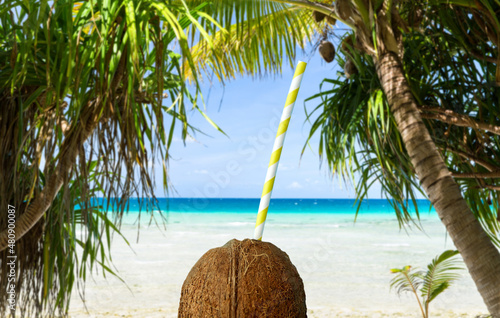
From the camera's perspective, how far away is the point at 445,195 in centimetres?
213

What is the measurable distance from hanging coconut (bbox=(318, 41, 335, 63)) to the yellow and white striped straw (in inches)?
82.5

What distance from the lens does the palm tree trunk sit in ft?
6.70

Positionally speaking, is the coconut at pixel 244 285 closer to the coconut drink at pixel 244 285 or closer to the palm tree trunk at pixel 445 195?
the coconut drink at pixel 244 285

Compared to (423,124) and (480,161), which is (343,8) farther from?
(480,161)

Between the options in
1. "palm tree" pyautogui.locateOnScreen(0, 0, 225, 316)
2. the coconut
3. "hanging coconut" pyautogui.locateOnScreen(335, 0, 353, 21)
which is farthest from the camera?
"hanging coconut" pyautogui.locateOnScreen(335, 0, 353, 21)

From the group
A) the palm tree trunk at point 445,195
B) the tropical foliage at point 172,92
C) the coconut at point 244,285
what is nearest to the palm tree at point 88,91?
the tropical foliage at point 172,92

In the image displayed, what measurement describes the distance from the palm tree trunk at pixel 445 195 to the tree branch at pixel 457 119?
39cm

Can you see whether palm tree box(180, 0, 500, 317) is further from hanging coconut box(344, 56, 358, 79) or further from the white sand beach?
the white sand beach

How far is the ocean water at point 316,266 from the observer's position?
6418 millimetres

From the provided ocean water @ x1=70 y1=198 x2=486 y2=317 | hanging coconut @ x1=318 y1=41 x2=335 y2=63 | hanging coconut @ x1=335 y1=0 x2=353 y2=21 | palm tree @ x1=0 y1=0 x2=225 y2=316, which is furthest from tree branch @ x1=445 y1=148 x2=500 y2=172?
palm tree @ x1=0 y1=0 x2=225 y2=316

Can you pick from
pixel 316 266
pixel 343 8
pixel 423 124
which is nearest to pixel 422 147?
pixel 423 124

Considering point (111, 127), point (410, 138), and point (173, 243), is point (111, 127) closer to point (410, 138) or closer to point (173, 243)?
point (410, 138)

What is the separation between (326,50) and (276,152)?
2200 mm

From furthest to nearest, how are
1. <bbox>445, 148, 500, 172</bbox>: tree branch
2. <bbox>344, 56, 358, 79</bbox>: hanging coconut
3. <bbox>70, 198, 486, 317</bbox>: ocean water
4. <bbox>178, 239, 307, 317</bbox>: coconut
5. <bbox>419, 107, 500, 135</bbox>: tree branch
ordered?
1. <bbox>70, 198, 486, 317</bbox>: ocean water
2. <bbox>344, 56, 358, 79</bbox>: hanging coconut
3. <bbox>445, 148, 500, 172</bbox>: tree branch
4. <bbox>419, 107, 500, 135</bbox>: tree branch
5. <bbox>178, 239, 307, 317</bbox>: coconut
